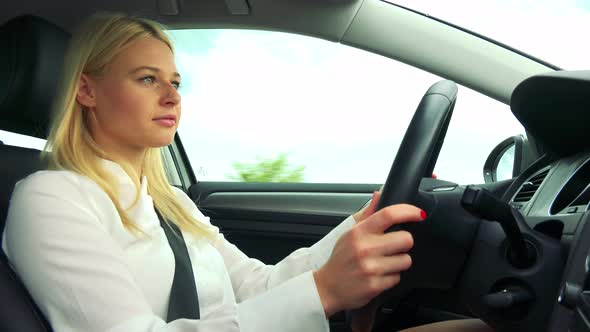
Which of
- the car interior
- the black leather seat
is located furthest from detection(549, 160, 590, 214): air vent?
the black leather seat

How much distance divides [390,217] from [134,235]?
0.52 m

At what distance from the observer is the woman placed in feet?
2.65

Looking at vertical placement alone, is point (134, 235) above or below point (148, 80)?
below

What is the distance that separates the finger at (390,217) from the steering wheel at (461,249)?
0.11ft

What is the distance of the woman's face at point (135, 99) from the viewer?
1146 mm

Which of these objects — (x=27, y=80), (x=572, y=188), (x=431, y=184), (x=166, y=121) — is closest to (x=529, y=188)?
(x=572, y=188)

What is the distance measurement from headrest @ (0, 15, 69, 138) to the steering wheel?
879mm

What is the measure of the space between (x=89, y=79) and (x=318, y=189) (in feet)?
4.45

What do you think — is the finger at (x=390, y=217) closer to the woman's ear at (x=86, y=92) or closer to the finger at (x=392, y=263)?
the finger at (x=392, y=263)

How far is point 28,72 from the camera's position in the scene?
133 cm

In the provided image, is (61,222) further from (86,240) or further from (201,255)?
(201,255)

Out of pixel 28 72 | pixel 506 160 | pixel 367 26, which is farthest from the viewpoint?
pixel 367 26

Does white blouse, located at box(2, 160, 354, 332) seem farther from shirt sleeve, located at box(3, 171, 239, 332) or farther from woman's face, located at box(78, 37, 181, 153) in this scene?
woman's face, located at box(78, 37, 181, 153)

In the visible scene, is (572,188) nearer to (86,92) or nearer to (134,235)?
(134,235)
